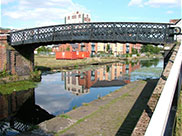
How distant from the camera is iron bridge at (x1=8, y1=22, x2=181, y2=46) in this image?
1605 centimetres

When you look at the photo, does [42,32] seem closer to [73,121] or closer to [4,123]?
[4,123]

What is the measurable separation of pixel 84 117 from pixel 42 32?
13519 mm

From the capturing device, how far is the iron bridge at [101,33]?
16.0 meters

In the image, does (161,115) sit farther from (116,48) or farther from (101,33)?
(116,48)

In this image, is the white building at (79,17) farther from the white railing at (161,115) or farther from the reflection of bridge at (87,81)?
the white railing at (161,115)

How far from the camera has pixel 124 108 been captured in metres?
9.54

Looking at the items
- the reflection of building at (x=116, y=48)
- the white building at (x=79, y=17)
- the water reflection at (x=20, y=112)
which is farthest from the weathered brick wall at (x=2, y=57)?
the white building at (x=79, y=17)

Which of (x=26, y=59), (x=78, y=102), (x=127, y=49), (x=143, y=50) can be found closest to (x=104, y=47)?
(x=127, y=49)

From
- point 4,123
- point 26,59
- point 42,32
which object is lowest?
point 4,123

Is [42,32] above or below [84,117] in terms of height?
above

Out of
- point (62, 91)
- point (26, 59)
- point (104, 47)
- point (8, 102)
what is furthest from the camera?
point (104, 47)

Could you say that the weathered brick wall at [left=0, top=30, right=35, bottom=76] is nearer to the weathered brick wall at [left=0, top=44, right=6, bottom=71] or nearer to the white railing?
the weathered brick wall at [left=0, top=44, right=6, bottom=71]

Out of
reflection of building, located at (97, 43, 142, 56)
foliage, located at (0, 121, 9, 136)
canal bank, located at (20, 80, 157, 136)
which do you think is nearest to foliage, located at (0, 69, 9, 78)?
foliage, located at (0, 121, 9, 136)

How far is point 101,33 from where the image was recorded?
17.6m
